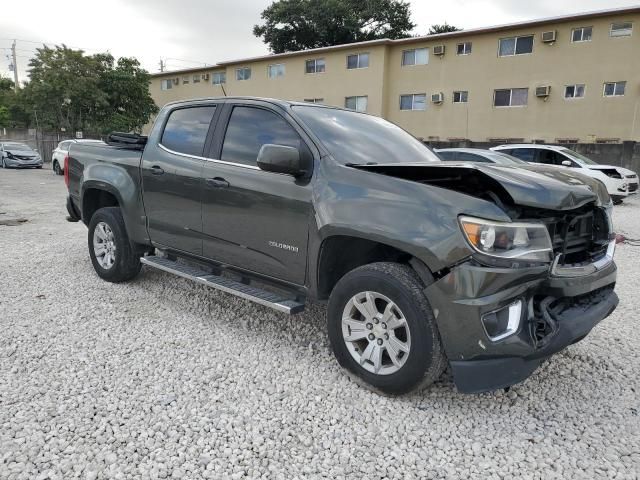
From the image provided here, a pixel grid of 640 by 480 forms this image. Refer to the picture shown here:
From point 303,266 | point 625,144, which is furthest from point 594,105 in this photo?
point 303,266

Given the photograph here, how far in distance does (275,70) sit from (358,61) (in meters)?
6.03

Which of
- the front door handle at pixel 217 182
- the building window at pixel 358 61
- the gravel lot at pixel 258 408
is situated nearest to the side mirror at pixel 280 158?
the front door handle at pixel 217 182

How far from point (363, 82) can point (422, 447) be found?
26.0 meters

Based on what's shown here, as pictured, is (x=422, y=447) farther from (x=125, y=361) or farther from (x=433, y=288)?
(x=125, y=361)

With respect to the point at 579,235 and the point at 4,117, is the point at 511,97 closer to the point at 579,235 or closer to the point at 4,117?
the point at 579,235

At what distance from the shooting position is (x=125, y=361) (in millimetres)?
3270

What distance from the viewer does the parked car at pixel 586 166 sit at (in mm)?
12727

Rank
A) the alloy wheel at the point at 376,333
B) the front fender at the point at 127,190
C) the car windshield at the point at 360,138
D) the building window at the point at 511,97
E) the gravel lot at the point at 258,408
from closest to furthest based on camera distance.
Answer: the gravel lot at the point at 258,408 → the alloy wheel at the point at 376,333 → the car windshield at the point at 360,138 → the front fender at the point at 127,190 → the building window at the point at 511,97

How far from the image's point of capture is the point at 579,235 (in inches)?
118

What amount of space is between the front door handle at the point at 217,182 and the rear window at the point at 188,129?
1.15 feet

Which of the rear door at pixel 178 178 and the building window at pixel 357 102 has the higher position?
the building window at pixel 357 102

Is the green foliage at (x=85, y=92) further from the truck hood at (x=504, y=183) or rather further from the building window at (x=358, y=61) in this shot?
the truck hood at (x=504, y=183)

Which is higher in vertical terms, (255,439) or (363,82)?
(363,82)

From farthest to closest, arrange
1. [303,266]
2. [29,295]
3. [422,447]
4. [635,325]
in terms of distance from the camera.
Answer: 1. [29,295]
2. [635,325]
3. [303,266]
4. [422,447]
